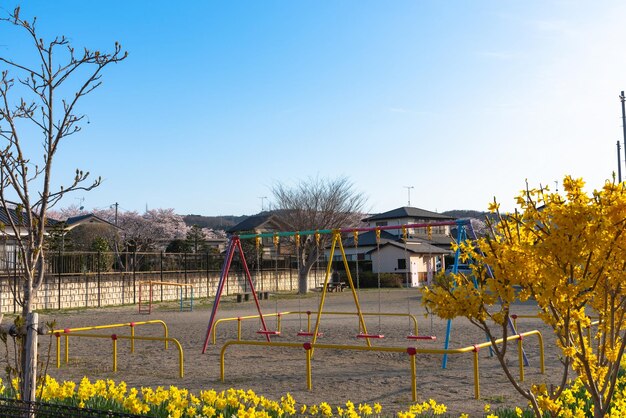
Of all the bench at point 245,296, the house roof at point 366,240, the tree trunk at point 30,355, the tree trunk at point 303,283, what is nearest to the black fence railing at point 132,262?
the bench at point 245,296

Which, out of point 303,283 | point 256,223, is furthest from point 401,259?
point 303,283

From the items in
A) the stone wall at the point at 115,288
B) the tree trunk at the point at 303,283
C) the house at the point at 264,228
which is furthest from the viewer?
the house at the point at 264,228

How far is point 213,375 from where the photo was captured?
955cm

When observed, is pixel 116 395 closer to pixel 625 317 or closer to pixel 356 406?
pixel 356 406

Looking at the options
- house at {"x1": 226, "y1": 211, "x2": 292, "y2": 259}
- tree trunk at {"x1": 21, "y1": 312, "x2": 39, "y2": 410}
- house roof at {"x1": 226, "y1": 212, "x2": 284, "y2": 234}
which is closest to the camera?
tree trunk at {"x1": 21, "y1": 312, "x2": 39, "y2": 410}

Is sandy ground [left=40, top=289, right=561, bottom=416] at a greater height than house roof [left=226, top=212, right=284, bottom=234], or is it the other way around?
house roof [left=226, top=212, right=284, bottom=234]

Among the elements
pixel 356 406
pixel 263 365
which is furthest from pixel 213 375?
pixel 356 406

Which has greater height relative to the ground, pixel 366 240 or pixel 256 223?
pixel 256 223

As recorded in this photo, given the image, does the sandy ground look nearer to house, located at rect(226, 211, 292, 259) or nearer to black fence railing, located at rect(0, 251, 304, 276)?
black fence railing, located at rect(0, 251, 304, 276)

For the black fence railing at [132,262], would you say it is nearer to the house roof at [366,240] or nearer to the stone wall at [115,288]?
the stone wall at [115,288]

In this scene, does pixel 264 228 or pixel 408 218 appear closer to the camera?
pixel 264 228

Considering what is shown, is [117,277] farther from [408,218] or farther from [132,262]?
[408,218]

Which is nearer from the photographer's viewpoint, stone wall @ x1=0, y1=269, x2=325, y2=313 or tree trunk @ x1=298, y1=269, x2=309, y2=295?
stone wall @ x1=0, y1=269, x2=325, y2=313

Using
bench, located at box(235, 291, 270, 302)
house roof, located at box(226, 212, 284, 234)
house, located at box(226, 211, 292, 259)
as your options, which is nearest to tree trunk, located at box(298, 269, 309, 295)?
bench, located at box(235, 291, 270, 302)
